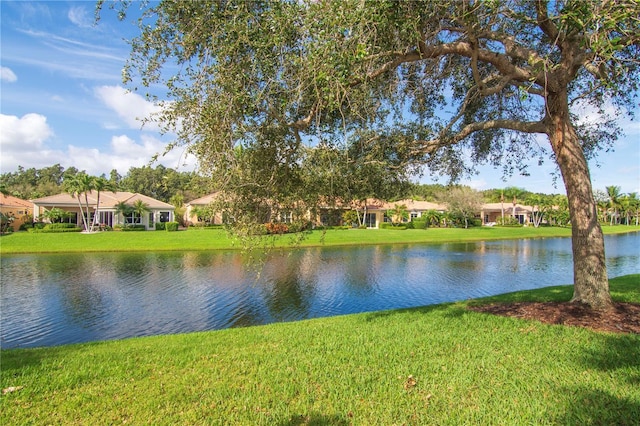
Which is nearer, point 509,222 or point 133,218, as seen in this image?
point 133,218

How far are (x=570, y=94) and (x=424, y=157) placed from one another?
4612 mm

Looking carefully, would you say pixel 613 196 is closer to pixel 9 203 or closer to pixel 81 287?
pixel 81 287

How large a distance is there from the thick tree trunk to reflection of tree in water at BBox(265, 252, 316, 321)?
733 centimetres

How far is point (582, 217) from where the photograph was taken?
741cm

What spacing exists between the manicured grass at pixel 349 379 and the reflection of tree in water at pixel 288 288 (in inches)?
203

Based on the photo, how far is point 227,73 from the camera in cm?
588

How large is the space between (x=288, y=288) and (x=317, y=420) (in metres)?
11.8

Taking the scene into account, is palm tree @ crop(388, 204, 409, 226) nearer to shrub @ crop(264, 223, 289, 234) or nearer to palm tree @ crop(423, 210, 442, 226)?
palm tree @ crop(423, 210, 442, 226)

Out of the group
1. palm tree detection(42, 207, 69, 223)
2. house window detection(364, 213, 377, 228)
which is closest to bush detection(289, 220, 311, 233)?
palm tree detection(42, 207, 69, 223)

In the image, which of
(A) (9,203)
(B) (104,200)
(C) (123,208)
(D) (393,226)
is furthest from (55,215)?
(D) (393,226)

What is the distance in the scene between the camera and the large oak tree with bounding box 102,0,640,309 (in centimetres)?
553

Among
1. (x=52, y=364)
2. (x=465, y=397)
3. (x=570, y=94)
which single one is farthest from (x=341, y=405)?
(x=570, y=94)

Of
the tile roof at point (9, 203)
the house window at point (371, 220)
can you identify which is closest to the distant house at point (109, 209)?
the tile roof at point (9, 203)

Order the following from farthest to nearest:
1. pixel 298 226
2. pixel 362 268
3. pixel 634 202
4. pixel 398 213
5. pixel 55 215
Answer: pixel 634 202
pixel 398 213
pixel 55 215
pixel 362 268
pixel 298 226
